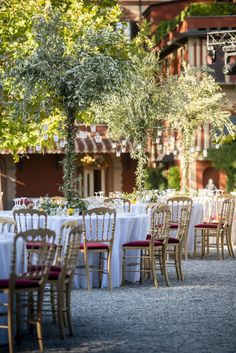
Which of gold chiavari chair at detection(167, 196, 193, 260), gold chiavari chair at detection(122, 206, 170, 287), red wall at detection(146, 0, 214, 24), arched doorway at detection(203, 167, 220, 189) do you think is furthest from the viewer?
red wall at detection(146, 0, 214, 24)

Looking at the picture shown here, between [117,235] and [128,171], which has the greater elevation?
[128,171]

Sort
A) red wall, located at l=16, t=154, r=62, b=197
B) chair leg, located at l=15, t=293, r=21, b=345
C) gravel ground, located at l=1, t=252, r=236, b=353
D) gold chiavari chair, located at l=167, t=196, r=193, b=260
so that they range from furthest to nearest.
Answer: red wall, located at l=16, t=154, r=62, b=197, gold chiavari chair, located at l=167, t=196, r=193, b=260, chair leg, located at l=15, t=293, r=21, b=345, gravel ground, located at l=1, t=252, r=236, b=353

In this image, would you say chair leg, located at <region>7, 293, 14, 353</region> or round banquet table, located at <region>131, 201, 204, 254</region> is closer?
chair leg, located at <region>7, 293, 14, 353</region>

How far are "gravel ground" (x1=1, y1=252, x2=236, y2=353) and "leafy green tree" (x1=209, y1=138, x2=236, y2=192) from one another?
1797cm

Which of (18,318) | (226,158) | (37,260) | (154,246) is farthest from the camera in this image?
(226,158)

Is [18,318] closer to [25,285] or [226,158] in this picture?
[25,285]

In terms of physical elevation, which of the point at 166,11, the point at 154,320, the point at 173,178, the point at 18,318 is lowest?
the point at 154,320

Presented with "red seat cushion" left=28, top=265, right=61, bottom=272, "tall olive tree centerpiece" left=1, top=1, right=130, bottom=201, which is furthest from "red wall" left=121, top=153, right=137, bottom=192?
"red seat cushion" left=28, top=265, right=61, bottom=272

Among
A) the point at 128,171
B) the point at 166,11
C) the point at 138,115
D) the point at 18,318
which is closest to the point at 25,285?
the point at 18,318

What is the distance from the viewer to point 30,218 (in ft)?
48.4

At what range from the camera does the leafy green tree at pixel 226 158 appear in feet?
109

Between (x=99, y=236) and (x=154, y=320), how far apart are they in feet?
10.0

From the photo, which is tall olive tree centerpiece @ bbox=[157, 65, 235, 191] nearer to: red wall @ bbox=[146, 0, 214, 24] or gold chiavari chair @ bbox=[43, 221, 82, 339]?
gold chiavari chair @ bbox=[43, 221, 82, 339]

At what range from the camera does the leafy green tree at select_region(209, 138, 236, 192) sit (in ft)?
109
